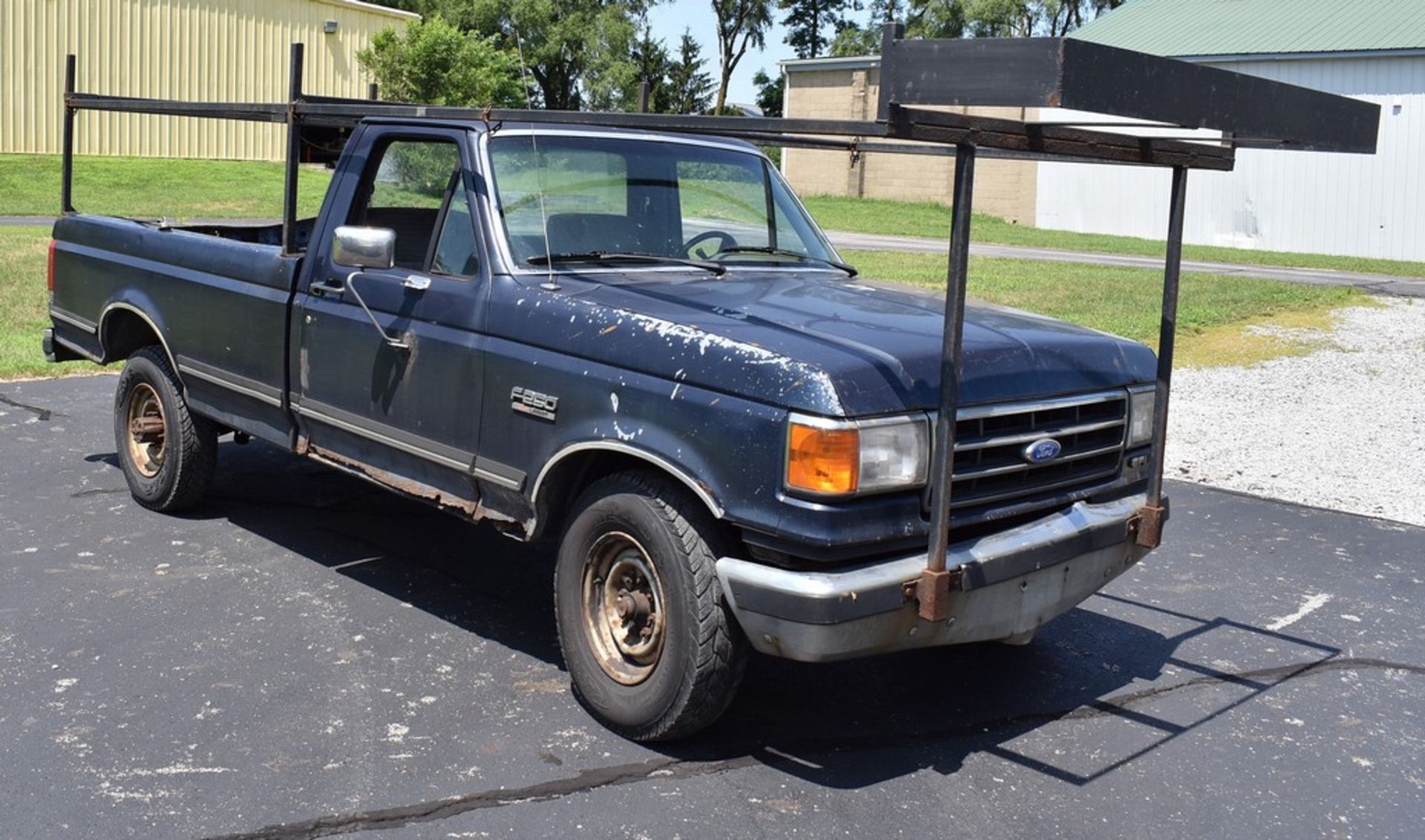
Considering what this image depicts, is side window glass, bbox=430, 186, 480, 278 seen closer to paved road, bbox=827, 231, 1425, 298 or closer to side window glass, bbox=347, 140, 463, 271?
side window glass, bbox=347, 140, 463, 271

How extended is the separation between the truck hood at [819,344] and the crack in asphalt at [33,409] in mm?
5576

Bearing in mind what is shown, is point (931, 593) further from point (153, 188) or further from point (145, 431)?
point (153, 188)

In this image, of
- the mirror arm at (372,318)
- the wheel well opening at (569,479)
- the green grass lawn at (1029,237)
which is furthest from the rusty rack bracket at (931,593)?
the green grass lawn at (1029,237)

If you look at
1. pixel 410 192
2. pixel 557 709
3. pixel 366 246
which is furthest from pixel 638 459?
pixel 410 192

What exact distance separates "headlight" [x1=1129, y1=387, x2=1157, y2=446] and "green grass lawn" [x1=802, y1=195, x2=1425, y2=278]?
1993 cm

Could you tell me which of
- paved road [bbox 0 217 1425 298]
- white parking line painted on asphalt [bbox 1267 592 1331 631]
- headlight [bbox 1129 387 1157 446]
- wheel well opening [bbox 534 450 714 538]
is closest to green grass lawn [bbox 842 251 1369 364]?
paved road [bbox 0 217 1425 298]

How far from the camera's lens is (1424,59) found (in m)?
32.5

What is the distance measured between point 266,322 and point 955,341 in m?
3.22

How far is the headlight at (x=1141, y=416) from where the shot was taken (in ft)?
16.7

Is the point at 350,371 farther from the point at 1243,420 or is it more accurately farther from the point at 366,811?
the point at 1243,420

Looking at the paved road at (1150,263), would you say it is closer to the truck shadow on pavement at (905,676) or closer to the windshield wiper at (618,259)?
the truck shadow on pavement at (905,676)

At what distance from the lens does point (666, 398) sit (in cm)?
435

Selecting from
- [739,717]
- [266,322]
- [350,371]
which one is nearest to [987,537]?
[739,717]

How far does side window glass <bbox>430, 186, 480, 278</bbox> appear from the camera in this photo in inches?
207
